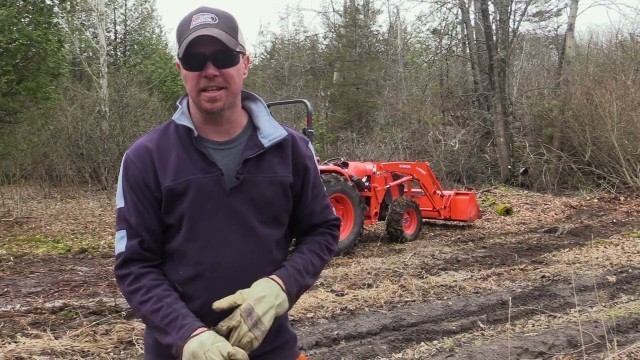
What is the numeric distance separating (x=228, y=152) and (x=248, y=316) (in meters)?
0.54

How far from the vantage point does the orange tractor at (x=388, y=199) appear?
26.0ft

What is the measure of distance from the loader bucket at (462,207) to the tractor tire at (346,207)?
7.06 feet

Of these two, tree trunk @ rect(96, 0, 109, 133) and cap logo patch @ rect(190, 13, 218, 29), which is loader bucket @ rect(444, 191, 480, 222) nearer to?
cap logo patch @ rect(190, 13, 218, 29)

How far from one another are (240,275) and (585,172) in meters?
15.2

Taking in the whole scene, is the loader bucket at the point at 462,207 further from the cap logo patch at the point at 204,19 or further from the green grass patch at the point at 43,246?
the cap logo patch at the point at 204,19

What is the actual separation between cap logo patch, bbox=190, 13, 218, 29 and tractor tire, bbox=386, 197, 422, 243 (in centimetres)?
673

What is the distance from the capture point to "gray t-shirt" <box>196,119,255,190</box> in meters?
1.96

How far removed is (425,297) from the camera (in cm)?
585

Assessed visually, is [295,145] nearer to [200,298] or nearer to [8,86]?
[200,298]

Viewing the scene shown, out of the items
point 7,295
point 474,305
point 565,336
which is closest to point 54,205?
point 7,295

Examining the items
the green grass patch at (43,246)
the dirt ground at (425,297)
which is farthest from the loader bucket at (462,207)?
the green grass patch at (43,246)

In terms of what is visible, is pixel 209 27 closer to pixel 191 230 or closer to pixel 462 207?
pixel 191 230

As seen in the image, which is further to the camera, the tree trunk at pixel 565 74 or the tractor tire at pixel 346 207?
the tree trunk at pixel 565 74

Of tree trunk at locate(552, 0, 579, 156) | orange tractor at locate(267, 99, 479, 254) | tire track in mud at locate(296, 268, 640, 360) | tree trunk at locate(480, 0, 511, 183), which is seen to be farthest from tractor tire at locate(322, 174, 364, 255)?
tree trunk at locate(552, 0, 579, 156)
